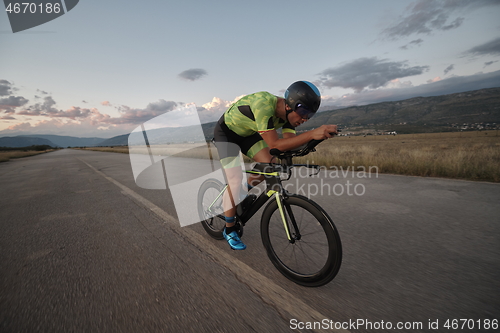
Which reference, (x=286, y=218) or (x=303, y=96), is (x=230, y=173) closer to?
(x=286, y=218)

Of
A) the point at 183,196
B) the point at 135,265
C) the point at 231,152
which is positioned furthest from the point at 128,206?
the point at 231,152

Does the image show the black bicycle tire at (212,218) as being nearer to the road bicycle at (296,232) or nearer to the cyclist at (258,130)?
the cyclist at (258,130)

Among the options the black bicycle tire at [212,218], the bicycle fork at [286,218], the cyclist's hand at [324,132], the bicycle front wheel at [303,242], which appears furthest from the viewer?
the black bicycle tire at [212,218]

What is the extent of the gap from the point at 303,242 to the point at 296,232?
12 centimetres

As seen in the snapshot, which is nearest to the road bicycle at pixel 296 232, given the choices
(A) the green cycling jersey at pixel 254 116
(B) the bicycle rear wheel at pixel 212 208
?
(A) the green cycling jersey at pixel 254 116

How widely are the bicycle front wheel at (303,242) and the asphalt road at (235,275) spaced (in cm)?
12

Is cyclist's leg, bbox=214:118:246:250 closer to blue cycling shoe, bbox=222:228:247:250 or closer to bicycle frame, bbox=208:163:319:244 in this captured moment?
blue cycling shoe, bbox=222:228:247:250

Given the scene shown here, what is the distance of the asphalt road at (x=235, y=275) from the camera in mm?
1693

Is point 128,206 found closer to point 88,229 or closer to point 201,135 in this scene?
point 88,229

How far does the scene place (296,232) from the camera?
239cm

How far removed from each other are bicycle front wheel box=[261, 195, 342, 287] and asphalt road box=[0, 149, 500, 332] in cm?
12

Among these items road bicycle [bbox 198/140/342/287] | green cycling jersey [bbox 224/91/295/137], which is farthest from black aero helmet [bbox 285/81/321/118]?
road bicycle [bbox 198/140/342/287]

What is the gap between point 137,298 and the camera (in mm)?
1953

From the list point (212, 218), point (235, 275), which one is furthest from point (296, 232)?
point (212, 218)
